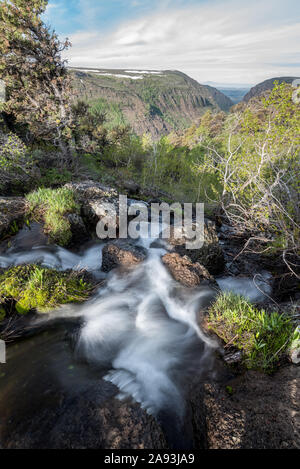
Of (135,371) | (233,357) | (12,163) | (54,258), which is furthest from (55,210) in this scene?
(233,357)

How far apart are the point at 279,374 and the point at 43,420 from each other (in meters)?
3.11

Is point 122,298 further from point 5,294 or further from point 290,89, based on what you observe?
point 290,89

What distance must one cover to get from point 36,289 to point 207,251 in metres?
4.51

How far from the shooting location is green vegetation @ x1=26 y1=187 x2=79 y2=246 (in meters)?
6.32

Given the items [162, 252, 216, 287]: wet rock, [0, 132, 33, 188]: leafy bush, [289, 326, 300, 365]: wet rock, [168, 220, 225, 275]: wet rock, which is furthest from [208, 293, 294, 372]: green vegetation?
[0, 132, 33, 188]: leafy bush

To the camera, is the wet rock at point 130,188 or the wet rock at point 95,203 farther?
the wet rock at point 130,188

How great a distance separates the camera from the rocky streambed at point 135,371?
7.55ft

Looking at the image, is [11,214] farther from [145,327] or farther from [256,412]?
[256,412]

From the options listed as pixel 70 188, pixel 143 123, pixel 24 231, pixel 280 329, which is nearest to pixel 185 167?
pixel 70 188

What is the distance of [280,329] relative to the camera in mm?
3328

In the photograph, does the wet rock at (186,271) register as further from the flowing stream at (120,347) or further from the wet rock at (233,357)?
the wet rock at (233,357)

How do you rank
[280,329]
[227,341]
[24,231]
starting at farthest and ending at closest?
[24,231], [227,341], [280,329]

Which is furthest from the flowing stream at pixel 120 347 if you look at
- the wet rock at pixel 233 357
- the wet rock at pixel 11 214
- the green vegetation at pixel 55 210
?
the wet rock at pixel 11 214

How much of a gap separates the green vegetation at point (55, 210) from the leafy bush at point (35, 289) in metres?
1.96
